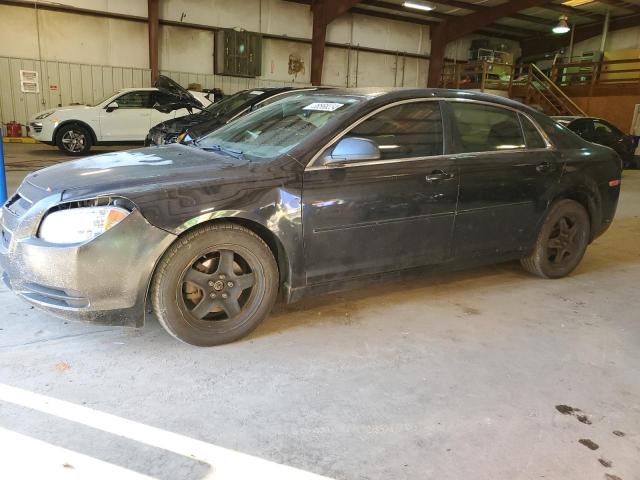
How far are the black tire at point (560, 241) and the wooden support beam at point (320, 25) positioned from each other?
14.9 meters

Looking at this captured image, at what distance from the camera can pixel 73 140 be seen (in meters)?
11.5

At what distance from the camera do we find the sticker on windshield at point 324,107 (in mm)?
3400

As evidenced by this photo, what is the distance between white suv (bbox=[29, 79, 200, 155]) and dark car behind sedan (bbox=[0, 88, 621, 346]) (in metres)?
8.90

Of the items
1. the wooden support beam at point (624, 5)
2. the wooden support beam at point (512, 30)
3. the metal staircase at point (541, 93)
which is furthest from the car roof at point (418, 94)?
the wooden support beam at point (512, 30)

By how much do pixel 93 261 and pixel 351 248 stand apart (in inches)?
58.4

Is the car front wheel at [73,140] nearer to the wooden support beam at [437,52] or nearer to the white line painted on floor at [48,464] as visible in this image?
the white line painted on floor at [48,464]

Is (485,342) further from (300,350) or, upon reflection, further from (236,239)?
(236,239)

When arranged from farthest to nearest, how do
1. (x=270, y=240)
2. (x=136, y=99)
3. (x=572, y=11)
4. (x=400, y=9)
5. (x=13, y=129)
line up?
(x=572, y=11) < (x=400, y=9) < (x=13, y=129) < (x=136, y=99) < (x=270, y=240)

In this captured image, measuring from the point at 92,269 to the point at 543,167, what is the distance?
10.9 ft

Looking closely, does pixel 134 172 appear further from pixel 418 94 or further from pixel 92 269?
pixel 418 94

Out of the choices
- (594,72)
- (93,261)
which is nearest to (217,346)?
(93,261)

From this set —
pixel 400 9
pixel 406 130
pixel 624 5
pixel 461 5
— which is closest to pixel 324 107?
pixel 406 130

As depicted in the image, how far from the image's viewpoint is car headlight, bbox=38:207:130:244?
256cm

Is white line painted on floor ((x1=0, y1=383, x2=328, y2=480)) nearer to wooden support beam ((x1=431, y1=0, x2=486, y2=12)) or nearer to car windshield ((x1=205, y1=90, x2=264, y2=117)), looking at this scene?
car windshield ((x1=205, y1=90, x2=264, y2=117))
